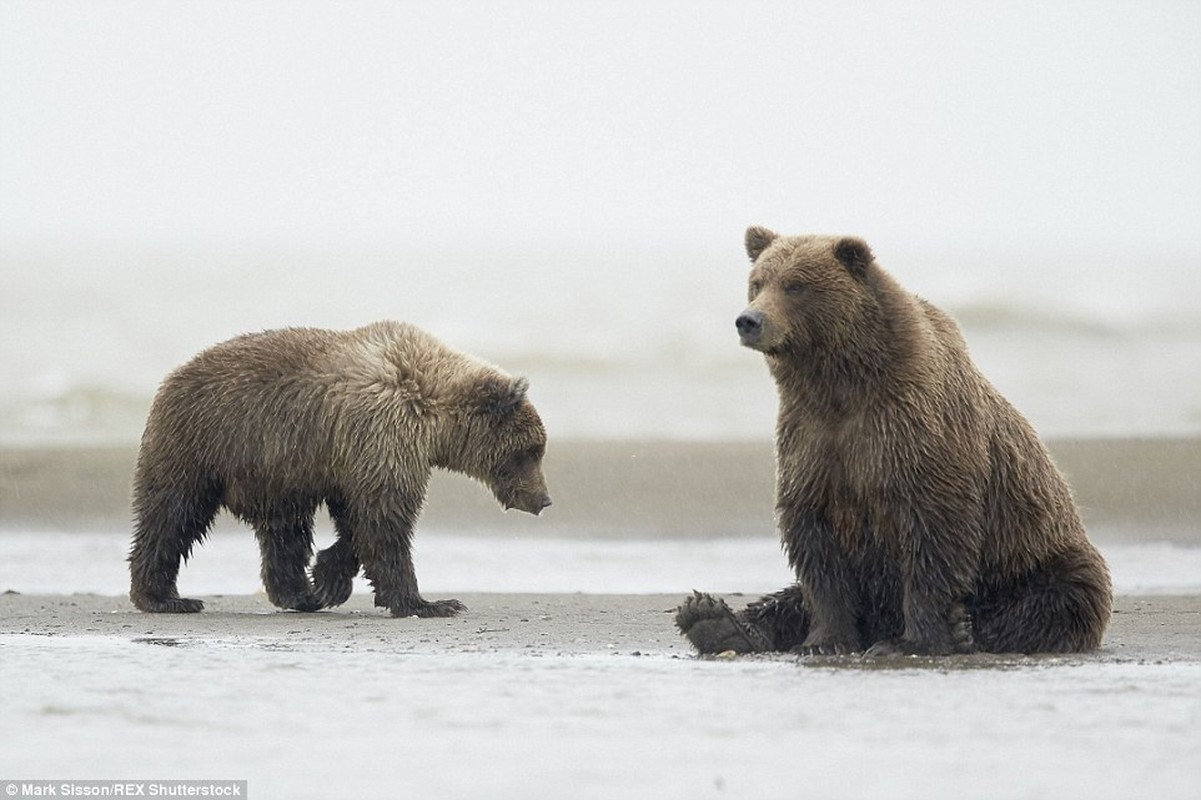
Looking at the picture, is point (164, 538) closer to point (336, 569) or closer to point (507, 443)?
point (336, 569)

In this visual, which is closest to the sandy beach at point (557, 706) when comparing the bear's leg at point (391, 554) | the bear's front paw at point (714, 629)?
the bear's front paw at point (714, 629)

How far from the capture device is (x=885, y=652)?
8539 mm

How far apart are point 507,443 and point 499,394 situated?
32 cm

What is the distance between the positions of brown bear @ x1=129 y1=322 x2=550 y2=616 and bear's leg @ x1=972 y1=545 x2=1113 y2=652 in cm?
366

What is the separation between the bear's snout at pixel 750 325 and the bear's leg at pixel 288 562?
4250mm

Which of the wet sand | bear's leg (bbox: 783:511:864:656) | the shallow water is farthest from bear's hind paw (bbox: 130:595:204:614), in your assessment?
bear's leg (bbox: 783:511:864:656)

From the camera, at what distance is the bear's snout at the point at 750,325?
8.31 meters

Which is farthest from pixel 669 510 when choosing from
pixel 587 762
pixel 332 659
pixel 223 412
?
pixel 587 762

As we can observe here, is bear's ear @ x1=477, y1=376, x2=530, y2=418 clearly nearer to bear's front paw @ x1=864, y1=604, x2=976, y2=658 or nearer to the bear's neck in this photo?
the bear's neck

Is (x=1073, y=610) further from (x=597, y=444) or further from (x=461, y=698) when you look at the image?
(x=597, y=444)

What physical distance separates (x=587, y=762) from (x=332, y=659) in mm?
2856

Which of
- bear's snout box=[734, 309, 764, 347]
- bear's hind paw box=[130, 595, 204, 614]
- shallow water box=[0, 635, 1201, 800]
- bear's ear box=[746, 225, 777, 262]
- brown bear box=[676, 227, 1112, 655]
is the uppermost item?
bear's ear box=[746, 225, 777, 262]

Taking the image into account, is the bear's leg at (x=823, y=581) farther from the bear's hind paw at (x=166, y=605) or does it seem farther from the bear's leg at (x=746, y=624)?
the bear's hind paw at (x=166, y=605)

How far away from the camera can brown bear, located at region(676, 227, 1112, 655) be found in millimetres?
8492
